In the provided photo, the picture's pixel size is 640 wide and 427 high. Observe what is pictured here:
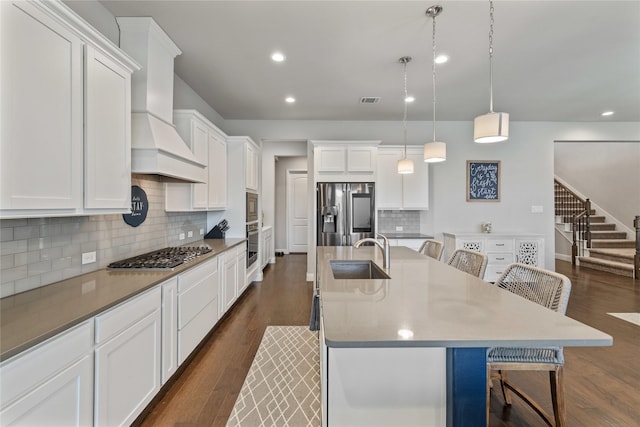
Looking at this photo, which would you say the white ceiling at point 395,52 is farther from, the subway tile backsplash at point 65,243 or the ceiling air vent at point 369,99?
the subway tile backsplash at point 65,243

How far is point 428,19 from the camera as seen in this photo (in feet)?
7.56

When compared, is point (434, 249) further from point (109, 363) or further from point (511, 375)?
point (109, 363)

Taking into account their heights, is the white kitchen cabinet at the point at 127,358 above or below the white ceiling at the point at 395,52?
below

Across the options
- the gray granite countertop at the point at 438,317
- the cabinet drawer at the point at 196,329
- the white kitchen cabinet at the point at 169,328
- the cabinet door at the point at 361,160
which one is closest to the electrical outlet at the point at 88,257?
the white kitchen cabinet at the point at 169,328

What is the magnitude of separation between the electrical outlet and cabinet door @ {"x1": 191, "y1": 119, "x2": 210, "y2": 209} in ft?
4.05

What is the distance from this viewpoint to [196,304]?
2395 mm

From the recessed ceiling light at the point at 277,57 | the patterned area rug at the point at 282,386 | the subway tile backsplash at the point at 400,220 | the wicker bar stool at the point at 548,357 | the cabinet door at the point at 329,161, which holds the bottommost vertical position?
the patterned area rug at the point at 282,386

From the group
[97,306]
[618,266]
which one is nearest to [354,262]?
[97,306]

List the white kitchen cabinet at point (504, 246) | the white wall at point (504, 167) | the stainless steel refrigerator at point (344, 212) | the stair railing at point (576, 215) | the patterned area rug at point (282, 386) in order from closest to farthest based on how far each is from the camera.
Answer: the patterned area rug at point (282, 386), the stainless steel refrigerator at point (344, 212), the white kitchen cabinet at point (504, 246), the white wall at point (504, 167), the stair railing at point (576, 215)

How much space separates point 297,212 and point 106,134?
6.35 m

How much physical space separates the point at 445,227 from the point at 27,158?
209 inches

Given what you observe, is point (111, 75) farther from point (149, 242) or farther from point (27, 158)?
point (149, 242)

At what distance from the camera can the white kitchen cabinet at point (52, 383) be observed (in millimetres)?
952

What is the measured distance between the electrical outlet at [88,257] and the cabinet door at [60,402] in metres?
0.93
